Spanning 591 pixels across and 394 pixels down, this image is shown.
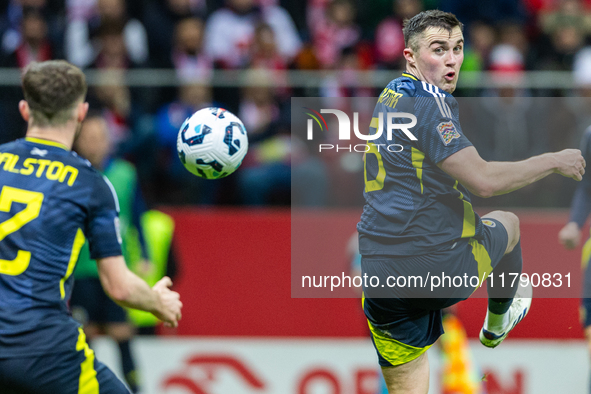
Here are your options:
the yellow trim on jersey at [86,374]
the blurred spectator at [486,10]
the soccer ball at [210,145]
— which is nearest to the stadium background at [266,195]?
the blurred spectator at [486,10]

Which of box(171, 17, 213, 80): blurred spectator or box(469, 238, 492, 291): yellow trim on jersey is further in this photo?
box(171, 17, 213, 80): blurred spectator

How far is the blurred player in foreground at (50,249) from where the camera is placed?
4020 mm

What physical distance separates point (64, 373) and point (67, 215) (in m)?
0.81

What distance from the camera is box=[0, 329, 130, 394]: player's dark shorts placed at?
157 inches

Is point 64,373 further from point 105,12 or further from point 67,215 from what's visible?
point 105,12

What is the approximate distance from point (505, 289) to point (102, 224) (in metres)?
2.48

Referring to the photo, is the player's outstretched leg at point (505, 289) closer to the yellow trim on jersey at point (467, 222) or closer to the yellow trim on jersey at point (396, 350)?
the yellow trim on jersey at point (467, 222)

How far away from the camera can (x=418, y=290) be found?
4.39 meters

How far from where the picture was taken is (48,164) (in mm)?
4164

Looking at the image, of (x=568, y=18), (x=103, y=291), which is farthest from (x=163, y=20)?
(x=568, y=18)

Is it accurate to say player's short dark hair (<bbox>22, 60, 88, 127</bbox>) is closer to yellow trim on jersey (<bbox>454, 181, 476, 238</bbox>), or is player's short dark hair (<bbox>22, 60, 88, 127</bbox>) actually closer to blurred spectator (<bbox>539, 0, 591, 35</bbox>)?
yellow trim on jersey (<bbox>454, 181, 476, 238</bbox>)

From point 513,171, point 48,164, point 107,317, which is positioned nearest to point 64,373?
point 48,164

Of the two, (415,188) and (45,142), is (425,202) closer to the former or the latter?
(415,188)

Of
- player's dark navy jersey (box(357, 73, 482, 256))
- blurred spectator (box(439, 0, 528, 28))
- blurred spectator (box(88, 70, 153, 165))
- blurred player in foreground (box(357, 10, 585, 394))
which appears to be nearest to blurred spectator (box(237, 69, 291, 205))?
blurred spectator (box(88, 70, 153, 165))
